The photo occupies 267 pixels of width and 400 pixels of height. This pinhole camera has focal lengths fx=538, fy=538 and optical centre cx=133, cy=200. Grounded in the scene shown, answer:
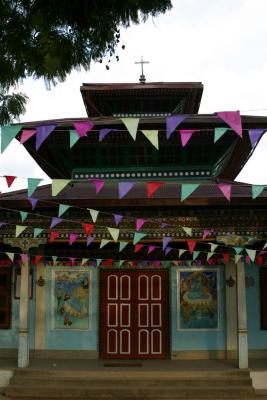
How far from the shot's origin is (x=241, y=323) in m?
11.7

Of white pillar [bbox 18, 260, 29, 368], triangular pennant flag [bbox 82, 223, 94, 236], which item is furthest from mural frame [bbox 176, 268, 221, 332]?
white pillar [bbox 18, 260, 29, 368]

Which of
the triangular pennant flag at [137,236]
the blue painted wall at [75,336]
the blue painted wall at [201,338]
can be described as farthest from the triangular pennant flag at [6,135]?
the blue painted wall at [201,338]

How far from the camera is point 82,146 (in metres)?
13.5

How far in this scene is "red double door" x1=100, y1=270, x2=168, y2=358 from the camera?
13242 mm

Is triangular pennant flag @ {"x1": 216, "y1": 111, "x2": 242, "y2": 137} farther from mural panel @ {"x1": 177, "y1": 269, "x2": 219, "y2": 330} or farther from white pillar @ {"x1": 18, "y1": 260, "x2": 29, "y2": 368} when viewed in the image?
mural panel @ {"x1": 177, "y1": 269, "x2": 219, "y2": 330}

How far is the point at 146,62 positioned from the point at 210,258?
8.91 m

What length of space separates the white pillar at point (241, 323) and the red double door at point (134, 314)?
2.25 m

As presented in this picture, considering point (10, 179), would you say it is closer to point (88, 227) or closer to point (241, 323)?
point (88, 227)

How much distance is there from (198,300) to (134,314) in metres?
1.63

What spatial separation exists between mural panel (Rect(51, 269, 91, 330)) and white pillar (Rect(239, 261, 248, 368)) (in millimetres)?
3807

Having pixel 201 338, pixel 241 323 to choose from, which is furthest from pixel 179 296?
pixel 241 323

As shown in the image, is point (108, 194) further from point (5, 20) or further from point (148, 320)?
point (5, 20)

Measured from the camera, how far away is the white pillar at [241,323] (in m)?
11.5

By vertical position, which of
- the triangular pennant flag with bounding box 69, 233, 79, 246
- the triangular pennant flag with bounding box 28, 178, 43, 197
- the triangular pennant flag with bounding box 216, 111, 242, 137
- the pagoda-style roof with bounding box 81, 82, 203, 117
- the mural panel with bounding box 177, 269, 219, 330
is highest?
the pagoda-style roof with bounding box 81, 82, 203, 117
